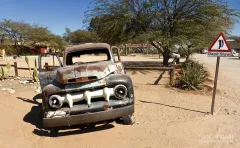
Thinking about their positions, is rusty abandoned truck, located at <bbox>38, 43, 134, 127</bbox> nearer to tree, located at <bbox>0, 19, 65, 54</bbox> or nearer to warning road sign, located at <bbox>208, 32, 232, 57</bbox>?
warning road sign, located at <bbox>208, 32, 232, 57</bbox>

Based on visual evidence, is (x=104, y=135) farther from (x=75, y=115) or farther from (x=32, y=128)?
(x=32, y=128)

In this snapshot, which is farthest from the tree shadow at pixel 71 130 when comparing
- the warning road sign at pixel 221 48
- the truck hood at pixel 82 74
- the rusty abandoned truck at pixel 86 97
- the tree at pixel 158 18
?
the tree at pixel 158 18

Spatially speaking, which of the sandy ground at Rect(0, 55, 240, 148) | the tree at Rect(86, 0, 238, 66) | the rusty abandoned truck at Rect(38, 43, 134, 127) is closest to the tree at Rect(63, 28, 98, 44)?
the tree at Rect(86, 0, 238, 66)

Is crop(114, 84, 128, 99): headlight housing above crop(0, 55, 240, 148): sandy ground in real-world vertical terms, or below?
above

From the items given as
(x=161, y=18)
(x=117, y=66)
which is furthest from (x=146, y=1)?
(x=117, y=66)

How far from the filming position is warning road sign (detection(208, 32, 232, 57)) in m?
5.37

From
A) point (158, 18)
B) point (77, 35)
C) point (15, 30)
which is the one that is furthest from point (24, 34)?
point (158, 18)

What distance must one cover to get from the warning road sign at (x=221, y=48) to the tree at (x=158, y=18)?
7650mm

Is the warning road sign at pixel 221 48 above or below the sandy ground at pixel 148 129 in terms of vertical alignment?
above

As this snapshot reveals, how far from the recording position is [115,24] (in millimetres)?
14406

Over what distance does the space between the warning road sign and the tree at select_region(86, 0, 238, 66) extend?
7650mm

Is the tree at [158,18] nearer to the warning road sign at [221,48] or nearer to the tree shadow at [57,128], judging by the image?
the warning road sign at [221,48]

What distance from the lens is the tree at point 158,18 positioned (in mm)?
13500

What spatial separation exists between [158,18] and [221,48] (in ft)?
30.9
